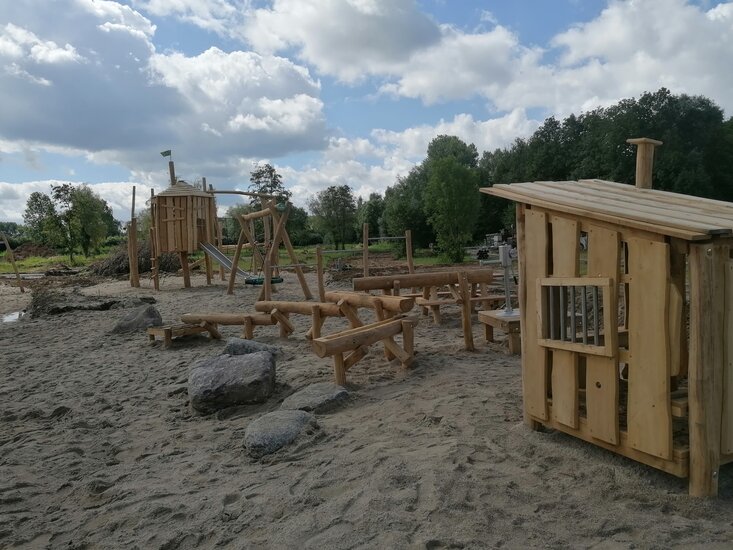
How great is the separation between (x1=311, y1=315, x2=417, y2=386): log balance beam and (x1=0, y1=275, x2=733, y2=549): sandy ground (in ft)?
0.82

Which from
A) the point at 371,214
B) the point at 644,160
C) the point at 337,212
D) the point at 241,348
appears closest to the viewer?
the point at 644,160

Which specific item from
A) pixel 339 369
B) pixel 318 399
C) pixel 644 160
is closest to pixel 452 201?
pixel 339 369

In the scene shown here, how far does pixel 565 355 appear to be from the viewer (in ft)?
12.7

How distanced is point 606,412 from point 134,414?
4.65m

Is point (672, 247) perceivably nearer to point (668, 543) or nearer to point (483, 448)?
point (668, 543)

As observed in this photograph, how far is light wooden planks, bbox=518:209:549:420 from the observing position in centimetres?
401

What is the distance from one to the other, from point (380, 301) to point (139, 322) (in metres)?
5.44

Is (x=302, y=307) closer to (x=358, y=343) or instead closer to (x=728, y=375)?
(x=358, y=343)

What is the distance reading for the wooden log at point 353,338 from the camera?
222 inches

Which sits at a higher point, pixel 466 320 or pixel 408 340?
pixel 466 320

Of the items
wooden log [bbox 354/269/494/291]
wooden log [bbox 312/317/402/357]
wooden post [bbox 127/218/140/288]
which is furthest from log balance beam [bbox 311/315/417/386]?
wooden post [bbox 127/218/140/288]

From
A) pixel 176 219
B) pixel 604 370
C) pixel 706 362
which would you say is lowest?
pixel 604 370

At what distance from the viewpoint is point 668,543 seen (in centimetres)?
284

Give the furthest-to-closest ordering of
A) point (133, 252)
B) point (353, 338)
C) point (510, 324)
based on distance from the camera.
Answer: point (133, 252) < point (510, 324) < point (353, 338)
